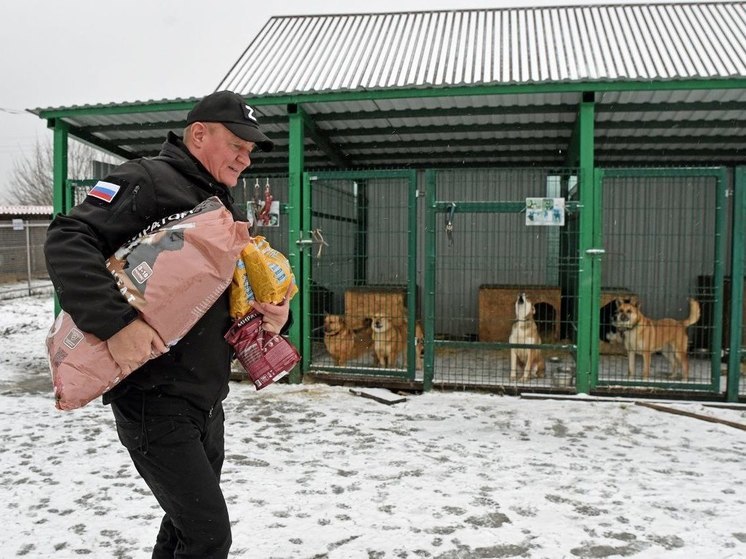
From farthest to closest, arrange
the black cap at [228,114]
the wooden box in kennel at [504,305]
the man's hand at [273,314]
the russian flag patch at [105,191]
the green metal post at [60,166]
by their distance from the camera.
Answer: the wooden box in kennel at [504,305] → the green metal post at [60,166] → the man's hand at [273,314] → the black cap at [228,114] → the russian flag patch at [105,191]

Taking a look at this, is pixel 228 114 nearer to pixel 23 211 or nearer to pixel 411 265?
pixel 411 265

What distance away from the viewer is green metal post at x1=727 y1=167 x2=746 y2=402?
6223mm

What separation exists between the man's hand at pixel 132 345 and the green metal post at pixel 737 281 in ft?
20.7

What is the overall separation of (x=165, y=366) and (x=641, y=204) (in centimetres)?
1010

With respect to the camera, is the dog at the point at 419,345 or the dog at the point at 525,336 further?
the dog at the point at 419,345

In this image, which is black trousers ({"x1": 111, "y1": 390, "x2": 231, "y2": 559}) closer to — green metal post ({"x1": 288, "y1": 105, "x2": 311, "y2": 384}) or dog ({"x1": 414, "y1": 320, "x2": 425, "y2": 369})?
green metal post ({"x1": 288, "y1": 105, "x2": 311, "y2": 384})

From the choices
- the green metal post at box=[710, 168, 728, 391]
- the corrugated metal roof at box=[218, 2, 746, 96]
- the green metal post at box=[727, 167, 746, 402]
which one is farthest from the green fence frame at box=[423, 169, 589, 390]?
the green metal post at box=[727, 167, 746, 402]

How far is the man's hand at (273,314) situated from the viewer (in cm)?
214

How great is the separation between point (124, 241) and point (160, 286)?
22cm

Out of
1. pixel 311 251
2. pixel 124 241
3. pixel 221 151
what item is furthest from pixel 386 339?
pixel 124 241

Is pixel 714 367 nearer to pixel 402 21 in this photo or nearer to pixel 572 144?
pixel 572 144

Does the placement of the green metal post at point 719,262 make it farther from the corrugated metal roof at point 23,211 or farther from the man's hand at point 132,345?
the corrugated metal roof at point 23,211

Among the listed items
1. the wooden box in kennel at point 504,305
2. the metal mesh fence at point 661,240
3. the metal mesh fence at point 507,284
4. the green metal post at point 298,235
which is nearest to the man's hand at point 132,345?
the metal mesh fence at point 507,284

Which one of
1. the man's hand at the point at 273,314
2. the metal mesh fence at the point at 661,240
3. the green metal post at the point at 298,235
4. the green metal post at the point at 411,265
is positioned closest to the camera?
the man's hand at the point at 273,314
